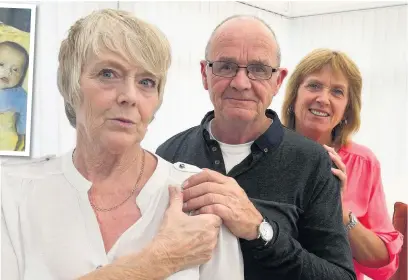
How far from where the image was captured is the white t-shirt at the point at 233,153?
141 cm

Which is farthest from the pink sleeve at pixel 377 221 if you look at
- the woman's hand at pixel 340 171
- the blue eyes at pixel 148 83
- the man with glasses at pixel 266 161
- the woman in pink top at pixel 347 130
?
the blue eyes at pixel 148 83

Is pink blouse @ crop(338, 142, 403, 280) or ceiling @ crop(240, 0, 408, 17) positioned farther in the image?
ceiling @ crop(240, 0, 408, 17)

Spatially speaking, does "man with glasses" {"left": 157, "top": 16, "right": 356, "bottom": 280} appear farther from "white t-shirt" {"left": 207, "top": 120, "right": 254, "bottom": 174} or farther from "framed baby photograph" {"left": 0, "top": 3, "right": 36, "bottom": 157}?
"framed baby photograph" {"left": 0, "top": 3, "right": 36, "bottom": 157}

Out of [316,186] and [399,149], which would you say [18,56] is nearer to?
[316,186]

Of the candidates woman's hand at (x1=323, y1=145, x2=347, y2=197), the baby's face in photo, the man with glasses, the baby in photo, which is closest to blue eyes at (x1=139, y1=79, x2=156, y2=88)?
the man with glasses

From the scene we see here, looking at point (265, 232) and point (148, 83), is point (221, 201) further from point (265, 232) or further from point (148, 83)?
point (148, 83)

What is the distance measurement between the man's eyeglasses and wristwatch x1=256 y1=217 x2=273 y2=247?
0.40 meters

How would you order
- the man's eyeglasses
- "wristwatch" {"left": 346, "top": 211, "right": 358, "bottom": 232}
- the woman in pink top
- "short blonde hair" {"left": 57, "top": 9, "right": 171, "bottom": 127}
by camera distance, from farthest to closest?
the woman in pink top
"wristwatch" {"left": 346, "top": 211, "right": 358, "bottom": 232}
the man's eyeglasses
"short blonde hair" {"left": 57, "top": 9, "right": 171, "bottom": 127}

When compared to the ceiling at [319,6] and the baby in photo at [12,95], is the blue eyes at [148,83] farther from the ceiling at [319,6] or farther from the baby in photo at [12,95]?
the ceiling at [319,6]

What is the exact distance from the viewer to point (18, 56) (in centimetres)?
275

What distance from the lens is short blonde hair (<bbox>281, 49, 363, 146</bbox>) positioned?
5.96 feet

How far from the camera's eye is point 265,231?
1170 millimetres

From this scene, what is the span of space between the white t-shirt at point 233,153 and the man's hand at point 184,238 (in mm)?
318

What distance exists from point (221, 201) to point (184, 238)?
109 mm
